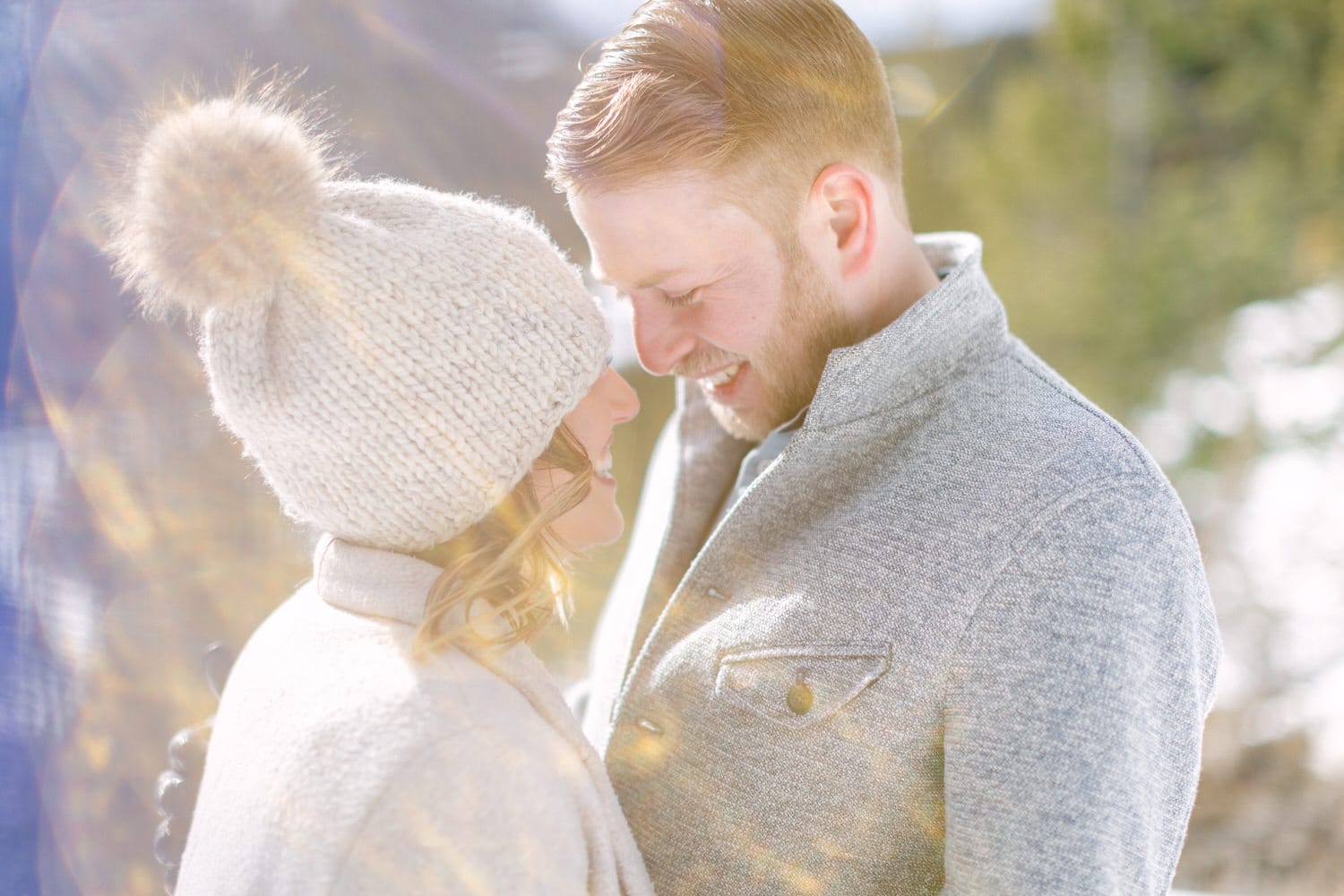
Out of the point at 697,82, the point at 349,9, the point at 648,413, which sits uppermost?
the point at 349,9

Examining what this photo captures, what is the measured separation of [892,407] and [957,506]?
199mm

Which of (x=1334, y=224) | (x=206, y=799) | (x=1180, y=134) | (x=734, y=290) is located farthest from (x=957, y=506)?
(x=1180, y=134)

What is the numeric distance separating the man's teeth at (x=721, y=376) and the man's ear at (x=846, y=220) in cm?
23

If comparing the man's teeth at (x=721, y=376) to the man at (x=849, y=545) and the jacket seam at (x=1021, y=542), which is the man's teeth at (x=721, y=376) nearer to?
the man at (x=849, y=545)

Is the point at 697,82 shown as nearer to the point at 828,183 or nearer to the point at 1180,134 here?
the point at 828,183

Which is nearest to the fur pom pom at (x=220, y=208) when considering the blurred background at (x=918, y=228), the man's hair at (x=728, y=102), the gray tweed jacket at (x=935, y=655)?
the man's hair at (x=728, y=102)

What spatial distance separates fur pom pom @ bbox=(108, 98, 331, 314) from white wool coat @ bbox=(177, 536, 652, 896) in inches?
14.4

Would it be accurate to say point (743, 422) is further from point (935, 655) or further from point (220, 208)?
point (220, 208)

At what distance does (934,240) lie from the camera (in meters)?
1.92

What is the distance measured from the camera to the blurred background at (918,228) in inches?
69.4

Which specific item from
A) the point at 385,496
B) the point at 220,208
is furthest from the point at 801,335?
the point at 220,208

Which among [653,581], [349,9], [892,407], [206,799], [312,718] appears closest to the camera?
[312,718]

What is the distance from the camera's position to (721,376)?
1.83 m

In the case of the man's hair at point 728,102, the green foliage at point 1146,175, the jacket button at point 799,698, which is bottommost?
the green foliage at point 1146,175
